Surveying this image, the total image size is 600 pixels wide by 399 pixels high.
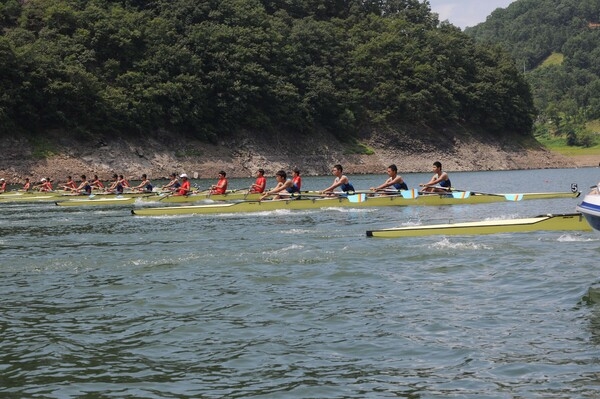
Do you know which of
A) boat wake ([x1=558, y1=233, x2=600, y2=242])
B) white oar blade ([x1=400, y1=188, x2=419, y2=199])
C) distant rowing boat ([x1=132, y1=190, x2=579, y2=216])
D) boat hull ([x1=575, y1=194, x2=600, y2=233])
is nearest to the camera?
boat hull ([x1=575, y1=194, x2=600, y2=233])

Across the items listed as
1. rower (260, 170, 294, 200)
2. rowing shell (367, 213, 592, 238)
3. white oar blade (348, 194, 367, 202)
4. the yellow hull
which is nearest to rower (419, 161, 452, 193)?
white oar blade (348, 194, 367, 202)

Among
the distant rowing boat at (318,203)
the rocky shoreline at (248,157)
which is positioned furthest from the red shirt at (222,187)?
the rocky shoreline at (248,157)

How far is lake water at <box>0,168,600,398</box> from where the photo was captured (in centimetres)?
1014

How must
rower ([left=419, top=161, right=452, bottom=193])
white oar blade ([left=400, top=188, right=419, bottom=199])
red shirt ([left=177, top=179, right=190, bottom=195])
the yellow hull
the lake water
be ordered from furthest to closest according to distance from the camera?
red shirt ([left=177, top=179, right=190, bottom=195])
the yellow hull
rower ([left=419, top=161, right=452, bottom=193])
white oar blade ([left=400, top=188, right=419, bottom=199])
the lake water

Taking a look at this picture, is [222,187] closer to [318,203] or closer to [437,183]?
[318,203]

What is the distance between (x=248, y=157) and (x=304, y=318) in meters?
75.1

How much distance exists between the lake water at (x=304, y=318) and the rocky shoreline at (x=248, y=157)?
49.2 m

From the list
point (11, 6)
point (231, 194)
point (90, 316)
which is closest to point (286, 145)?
point (11, 6)

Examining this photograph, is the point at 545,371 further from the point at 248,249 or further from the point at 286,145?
the point at 286,145

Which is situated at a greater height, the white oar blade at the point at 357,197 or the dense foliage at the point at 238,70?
the dense foliage at the point at 238,70

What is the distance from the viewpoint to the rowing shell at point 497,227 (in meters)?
22.2

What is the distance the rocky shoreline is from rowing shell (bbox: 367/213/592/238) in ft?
172

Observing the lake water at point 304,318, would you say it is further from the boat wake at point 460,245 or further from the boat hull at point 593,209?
the boat hull at point 593,209

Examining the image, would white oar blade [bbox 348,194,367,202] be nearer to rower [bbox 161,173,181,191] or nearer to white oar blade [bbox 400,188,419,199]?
white oar blade [bbox 400,188,419,199]
